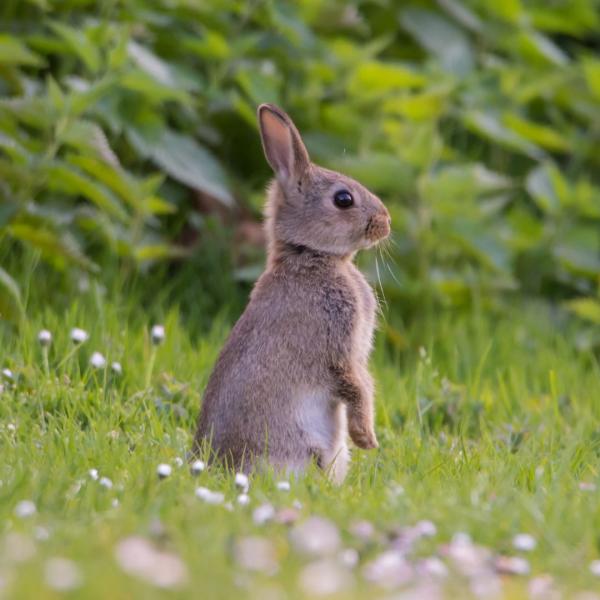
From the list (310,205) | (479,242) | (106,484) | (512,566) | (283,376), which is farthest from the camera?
(479,242)

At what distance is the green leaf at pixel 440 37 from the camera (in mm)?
9820

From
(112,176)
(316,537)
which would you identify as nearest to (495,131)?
(112,176)

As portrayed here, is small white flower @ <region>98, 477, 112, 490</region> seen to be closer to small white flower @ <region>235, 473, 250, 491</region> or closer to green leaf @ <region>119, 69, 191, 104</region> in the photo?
small white flower @ <region>235, 473, 250, 491</region>

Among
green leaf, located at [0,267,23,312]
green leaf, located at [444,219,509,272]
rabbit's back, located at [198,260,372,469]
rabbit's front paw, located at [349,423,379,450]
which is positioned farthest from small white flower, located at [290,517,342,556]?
green leaf, located at [444,219,509,272]

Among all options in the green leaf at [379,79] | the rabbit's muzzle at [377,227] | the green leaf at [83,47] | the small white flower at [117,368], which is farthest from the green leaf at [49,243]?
the green leaf at [379,79]

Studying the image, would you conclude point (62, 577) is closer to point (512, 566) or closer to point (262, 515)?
point (262, 515)

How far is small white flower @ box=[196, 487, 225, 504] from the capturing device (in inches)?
170

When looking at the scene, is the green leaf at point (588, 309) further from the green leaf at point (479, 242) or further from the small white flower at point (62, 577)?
the small white flower at point (62, 577)

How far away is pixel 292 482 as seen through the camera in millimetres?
4875

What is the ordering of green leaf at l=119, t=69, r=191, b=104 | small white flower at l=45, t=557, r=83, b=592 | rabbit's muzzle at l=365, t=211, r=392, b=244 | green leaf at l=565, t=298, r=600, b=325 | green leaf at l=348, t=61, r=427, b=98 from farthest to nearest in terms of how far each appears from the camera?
green leaf at l=348, t=61, r=427, b=98
green leaf at l=565, t=298, r=600, b=325
green leaf at l=119, t=69, r=191, b=104
rabbit's muzzle at l=365, t=211, r=392, b=244
small white flower at l=45, t=557, r=83, b=592

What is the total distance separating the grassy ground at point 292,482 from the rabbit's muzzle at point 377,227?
34.6 inches

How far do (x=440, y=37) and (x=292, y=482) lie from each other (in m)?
5.84

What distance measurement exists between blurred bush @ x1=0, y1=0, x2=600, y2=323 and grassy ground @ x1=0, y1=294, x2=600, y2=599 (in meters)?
0.62

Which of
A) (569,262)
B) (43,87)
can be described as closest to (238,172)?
(43,87)
